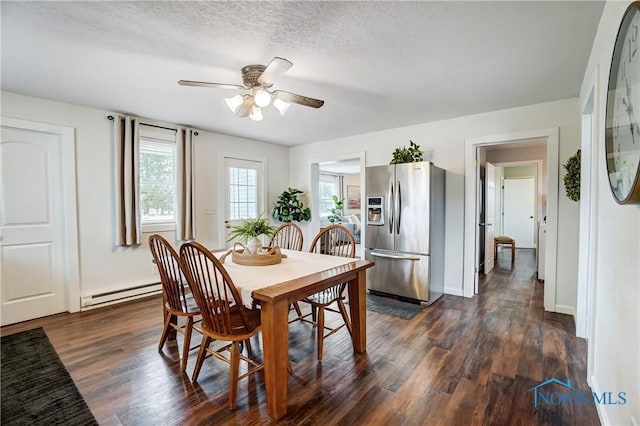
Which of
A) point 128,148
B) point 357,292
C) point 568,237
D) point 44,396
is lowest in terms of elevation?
point 44,396

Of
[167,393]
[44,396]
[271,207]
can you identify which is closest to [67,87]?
[44,396]

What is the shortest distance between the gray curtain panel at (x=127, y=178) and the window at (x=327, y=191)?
20.4 feet

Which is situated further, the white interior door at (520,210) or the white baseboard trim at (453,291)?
the white interior door at (520,210)

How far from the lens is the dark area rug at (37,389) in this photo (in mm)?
1715

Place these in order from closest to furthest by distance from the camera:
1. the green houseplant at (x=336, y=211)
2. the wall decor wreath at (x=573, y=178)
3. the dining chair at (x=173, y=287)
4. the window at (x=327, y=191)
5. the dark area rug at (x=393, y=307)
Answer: the dining chair at (x=173, y=287) → the wall decor wreath at (x=573, y=178) → the dark area rug at (x=393, y=307) → the green houseplant at (x=336, y=211) → the window at (x=327, y=191)

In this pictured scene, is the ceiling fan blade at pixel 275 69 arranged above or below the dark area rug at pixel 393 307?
above

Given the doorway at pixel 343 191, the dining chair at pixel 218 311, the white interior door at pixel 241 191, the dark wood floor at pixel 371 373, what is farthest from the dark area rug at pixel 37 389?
the doorway at pixel 343 191

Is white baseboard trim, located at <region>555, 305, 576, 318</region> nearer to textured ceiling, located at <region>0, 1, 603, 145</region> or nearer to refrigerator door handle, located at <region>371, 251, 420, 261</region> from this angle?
refrigerator door handle, located at <region>371, 251, 420, 261</region>

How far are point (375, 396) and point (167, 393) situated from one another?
1341 millimetres


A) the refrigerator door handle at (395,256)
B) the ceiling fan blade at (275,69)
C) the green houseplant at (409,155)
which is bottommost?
the refrigerator door handle at (395,256)

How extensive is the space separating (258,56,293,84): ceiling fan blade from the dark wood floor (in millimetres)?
2078

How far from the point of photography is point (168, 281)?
2189mm

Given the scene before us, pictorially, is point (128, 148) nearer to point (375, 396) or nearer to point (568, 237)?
point (375, 396)

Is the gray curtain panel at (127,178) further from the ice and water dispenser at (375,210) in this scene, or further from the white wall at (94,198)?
the ice and water dispenser at (375,210)
